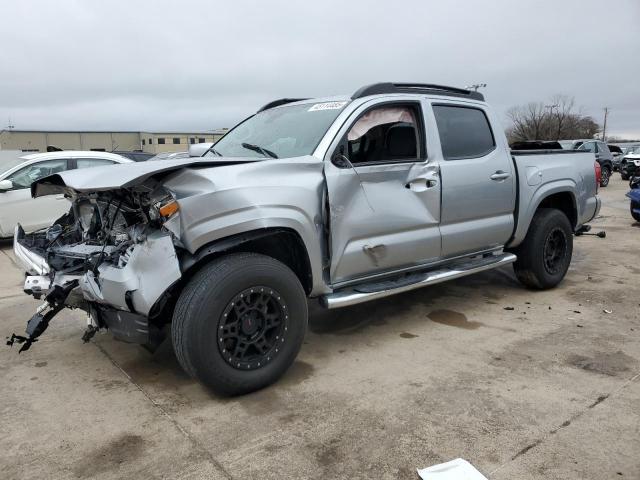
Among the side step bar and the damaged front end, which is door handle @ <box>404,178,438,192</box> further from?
the damaged front end

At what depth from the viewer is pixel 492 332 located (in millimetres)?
4367

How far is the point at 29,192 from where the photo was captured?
27.6 ft

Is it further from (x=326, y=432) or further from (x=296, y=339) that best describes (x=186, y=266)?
(x=326, y=432)

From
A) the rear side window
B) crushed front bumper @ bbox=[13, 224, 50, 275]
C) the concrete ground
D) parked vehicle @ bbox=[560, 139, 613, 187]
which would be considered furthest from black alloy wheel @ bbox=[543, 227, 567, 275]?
parked vehicle @ bbox=[560, 139, 613, 187]

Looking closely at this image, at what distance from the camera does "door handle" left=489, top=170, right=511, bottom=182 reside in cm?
466

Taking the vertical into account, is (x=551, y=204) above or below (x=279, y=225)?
below

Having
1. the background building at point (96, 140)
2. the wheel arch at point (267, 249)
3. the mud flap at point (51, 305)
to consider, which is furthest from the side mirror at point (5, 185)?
the background building at point (96, 140)

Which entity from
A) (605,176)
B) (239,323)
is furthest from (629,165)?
(239,323)

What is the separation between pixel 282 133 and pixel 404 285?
1.51 meters

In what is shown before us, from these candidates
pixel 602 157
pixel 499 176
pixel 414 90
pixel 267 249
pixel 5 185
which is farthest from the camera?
pixel 602 157

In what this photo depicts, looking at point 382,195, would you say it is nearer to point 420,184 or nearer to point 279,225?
point 420,184

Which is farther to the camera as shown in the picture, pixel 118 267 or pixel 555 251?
pixel 555 251

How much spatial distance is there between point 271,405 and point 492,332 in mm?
2140

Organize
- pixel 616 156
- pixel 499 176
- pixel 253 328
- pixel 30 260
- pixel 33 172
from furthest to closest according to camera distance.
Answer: pixel 616 156 < pixel 33 172 < pixel 499 176 < pixel 30 260 < pixel 253 328
